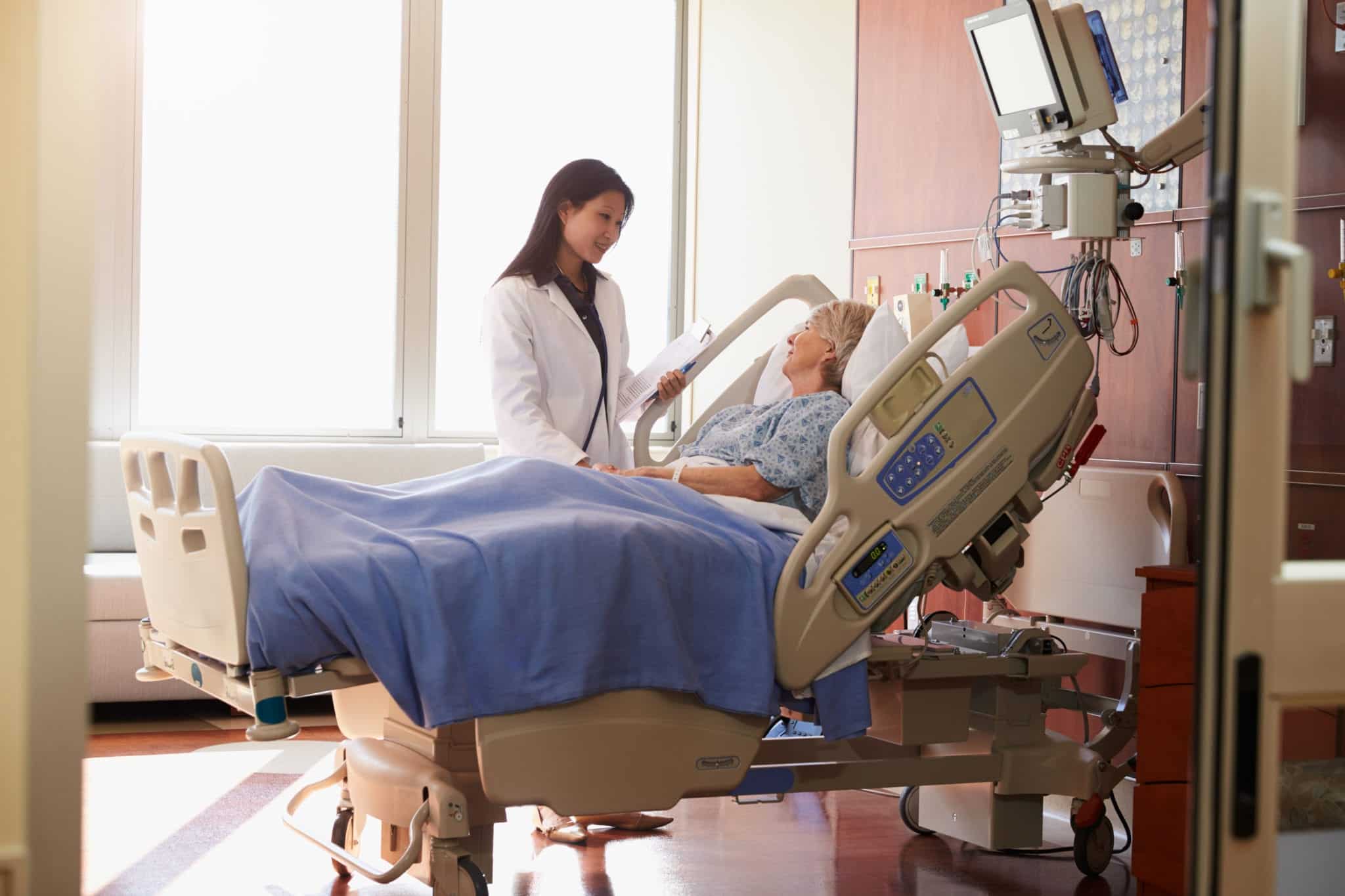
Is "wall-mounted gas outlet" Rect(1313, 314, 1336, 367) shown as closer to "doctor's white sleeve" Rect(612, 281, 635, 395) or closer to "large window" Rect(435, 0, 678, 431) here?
"doctor's white sleeve" Rect(612, 281, 635, 395)

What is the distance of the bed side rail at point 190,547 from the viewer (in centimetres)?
222

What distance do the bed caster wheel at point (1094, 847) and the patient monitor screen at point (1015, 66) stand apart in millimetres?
1621

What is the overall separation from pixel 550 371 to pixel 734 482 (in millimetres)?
798

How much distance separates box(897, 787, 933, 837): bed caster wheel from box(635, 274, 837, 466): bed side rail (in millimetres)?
1026

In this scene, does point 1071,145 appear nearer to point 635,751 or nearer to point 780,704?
point 780,704

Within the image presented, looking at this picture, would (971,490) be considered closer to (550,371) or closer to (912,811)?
(912,811)

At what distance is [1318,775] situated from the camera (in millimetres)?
1483

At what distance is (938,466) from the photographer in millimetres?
2635

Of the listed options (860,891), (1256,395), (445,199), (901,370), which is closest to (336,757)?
(860,891)

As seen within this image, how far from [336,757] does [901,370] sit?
142 cm

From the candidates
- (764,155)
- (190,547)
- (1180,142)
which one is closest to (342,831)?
(190,547)

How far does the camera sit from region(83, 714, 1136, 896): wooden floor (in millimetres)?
2939

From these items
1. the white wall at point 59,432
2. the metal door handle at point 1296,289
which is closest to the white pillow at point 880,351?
the metal door handle at point 1296,289

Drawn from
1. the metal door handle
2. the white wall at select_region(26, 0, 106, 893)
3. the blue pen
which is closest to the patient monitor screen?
the blue pen
